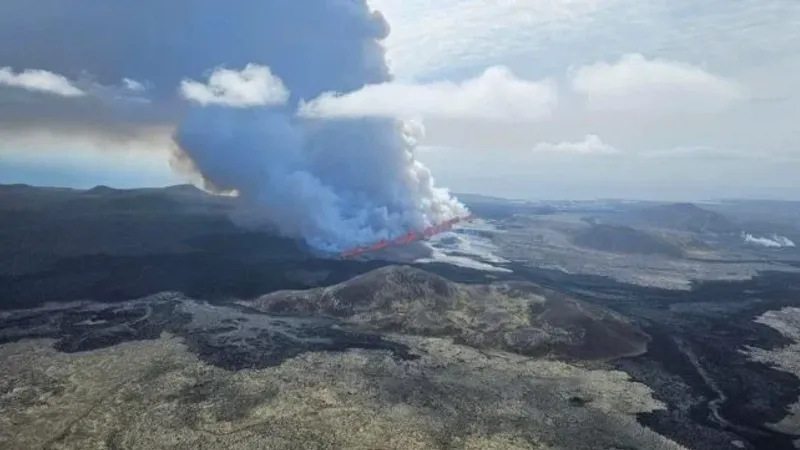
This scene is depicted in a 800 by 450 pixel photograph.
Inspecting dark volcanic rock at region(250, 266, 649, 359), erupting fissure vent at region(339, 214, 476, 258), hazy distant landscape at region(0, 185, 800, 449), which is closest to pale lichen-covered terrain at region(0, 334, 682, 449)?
hazy distant landscape at region(0, 185, 800, 449)

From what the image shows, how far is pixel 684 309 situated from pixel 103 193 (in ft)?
538

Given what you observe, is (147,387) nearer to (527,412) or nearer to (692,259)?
(527,412)

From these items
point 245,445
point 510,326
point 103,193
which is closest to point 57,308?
point 245,445

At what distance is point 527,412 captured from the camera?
166 ft

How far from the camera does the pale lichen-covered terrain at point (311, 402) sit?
1720 inches

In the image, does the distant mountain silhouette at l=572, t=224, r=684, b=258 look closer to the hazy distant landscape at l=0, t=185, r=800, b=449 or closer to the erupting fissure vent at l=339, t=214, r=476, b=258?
the hazy distant landscape at l=0, t=185, r=800, b=449

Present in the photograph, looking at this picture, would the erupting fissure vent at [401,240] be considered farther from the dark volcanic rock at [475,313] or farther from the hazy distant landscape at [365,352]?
the dark volcanic rock at [475,313]

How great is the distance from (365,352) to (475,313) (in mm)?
20057

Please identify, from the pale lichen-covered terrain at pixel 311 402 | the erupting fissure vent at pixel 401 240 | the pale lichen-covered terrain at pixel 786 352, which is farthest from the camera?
the erupting fissure vent at pixel 401 240

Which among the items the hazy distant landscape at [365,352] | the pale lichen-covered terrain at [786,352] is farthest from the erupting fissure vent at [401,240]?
the pale lichen-covered terrain at [786,352]

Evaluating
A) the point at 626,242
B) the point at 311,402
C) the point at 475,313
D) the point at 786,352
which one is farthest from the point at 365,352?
the point at 626,242

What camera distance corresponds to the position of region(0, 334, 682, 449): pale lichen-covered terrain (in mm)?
43688

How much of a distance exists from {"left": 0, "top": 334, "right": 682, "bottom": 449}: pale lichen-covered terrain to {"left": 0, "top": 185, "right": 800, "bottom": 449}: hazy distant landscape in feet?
0.67

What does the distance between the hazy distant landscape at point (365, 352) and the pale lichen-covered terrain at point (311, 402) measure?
0.21 meters
